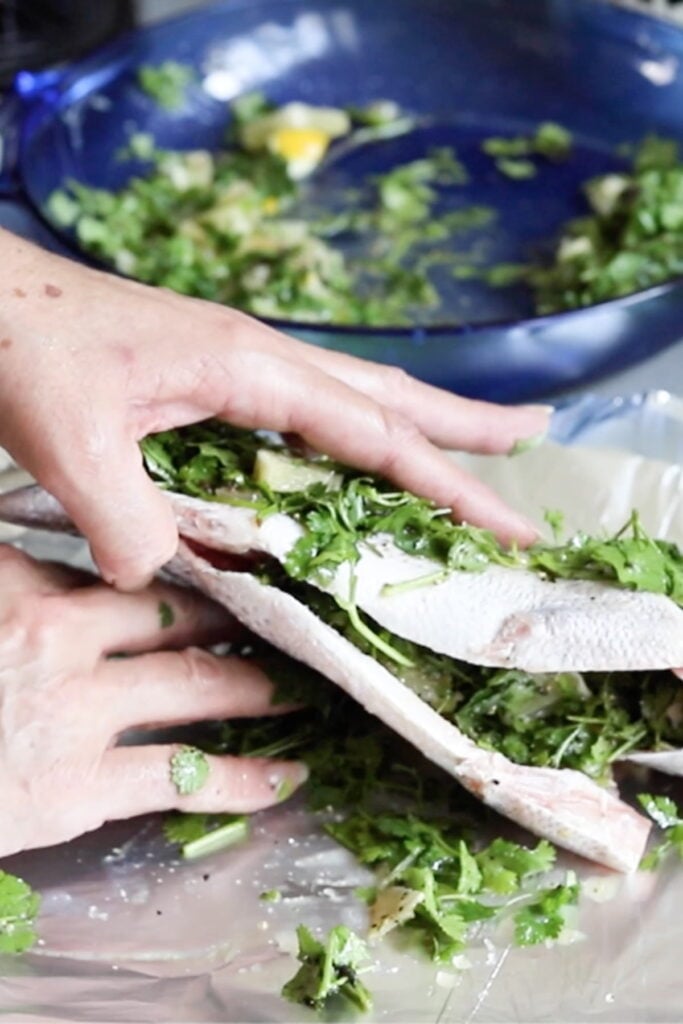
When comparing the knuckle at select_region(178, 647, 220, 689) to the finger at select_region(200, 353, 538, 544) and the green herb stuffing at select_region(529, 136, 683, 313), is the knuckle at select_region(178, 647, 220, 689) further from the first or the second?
the green herb stuffing at select_region(529, 136, 683, 313)

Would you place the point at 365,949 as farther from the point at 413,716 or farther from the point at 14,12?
the point at 14,12

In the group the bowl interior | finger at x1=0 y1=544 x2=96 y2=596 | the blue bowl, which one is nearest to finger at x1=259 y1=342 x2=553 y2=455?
finger at x1=0 y1=544 x2=96 y2=596

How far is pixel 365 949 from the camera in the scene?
1.13 meters

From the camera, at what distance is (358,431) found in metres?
A: 1.20

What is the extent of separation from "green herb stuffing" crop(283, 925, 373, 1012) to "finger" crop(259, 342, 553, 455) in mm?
455

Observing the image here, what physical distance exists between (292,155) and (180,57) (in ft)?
0.84

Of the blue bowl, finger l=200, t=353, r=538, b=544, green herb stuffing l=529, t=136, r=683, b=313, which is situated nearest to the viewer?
finger l=200, t=353, r=538, b=544

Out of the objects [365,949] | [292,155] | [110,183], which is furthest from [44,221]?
[365,949]

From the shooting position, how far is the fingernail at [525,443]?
139 cm

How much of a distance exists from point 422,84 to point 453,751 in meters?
1.58

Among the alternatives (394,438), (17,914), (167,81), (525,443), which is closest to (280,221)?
(167,81)

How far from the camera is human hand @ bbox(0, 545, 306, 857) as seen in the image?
3.75 feet

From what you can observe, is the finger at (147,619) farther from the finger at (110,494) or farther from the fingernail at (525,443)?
the fingernail at (525,443)

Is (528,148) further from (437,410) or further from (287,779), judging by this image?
(287,779)
